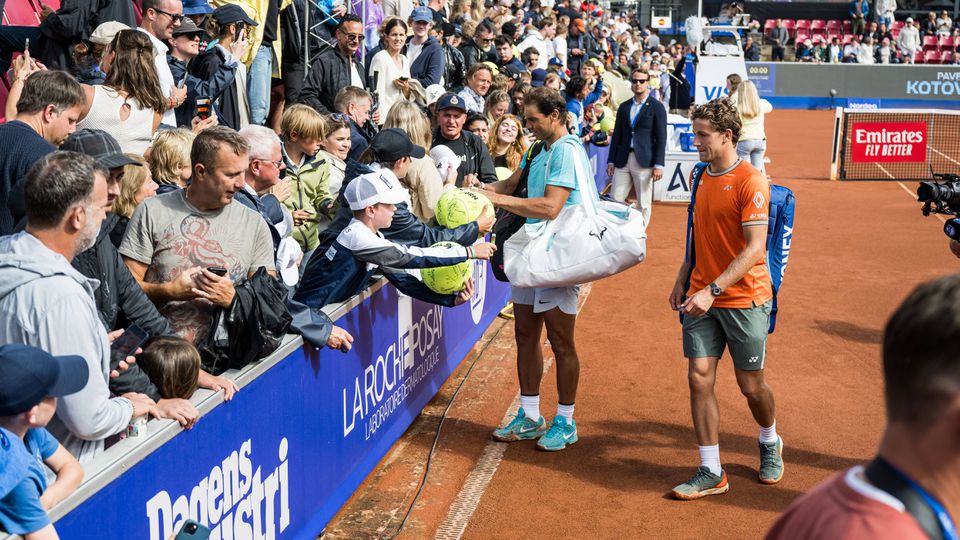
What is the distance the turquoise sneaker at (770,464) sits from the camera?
21.6 feet

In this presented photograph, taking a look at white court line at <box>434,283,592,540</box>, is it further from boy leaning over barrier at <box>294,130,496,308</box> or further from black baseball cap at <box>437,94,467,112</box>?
black baseball cap at <box>437,94,467,112</box>

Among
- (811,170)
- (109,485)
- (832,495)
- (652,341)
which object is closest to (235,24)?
(652,341)

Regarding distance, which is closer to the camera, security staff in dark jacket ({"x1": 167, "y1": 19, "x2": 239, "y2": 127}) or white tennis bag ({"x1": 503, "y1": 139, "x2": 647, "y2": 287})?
white tennis bag ({"x1": 503, "y1": 139, "x2": 647, "y2": 287})

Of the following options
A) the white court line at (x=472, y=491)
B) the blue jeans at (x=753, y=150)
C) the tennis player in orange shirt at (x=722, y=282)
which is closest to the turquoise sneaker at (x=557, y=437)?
the white court line at (x=472, y=491)

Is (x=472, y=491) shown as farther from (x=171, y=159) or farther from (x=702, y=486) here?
(x=171, y=159)

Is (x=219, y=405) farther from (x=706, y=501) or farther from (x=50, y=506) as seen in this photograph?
(x=706, y=501)

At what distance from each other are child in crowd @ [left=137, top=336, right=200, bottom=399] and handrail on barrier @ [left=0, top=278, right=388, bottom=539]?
0.27ft

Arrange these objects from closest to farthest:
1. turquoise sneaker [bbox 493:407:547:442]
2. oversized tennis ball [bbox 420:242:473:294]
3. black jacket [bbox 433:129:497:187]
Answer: oversized tennis ball [bbox 420:242:473:294]
turquoise sneaker [bbox 493:407:547:442]
black jacket [bbox 433:129:497:187]

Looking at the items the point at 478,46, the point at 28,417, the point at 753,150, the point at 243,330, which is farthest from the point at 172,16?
the point at 753,150

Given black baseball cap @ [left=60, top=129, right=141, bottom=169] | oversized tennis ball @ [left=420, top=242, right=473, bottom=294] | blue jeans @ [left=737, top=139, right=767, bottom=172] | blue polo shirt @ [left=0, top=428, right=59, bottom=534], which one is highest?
black baseball cap @ [left=60, top=129, right=141, bottom=169]

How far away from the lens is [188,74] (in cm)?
798

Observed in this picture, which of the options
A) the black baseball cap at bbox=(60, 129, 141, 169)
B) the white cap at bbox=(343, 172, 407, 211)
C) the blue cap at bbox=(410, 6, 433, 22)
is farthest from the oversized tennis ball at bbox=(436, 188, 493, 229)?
the blue cap at bbox=(410, 6, 433, 22)

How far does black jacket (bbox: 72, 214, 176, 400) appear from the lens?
4.08 meters

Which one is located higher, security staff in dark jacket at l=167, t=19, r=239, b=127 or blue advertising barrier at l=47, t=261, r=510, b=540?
security staff in dark jacket at l=167, t=19, r=239, b=127
